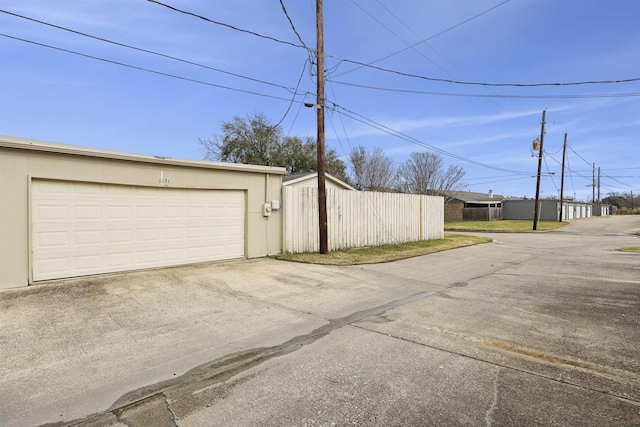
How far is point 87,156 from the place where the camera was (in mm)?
7758

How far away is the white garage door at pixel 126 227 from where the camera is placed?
7.30 meters

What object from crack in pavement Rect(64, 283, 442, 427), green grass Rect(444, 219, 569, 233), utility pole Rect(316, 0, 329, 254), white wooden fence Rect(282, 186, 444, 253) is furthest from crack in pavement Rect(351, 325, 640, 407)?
green grass Rect(444, 219, 569, 233)

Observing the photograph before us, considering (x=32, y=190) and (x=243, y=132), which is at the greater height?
(x=243, y=132)

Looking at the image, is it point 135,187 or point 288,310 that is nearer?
point 288,310

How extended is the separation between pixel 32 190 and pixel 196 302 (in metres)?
4.17

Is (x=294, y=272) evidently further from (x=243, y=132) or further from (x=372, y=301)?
(x=243, y=132)

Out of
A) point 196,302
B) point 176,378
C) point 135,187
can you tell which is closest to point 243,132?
point 135,187

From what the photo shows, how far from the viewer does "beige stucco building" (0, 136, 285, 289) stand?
6.91 m

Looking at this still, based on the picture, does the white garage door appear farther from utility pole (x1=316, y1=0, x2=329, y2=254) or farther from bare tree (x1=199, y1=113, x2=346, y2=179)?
bare tree (x1=199, y1=113, x2=346, y2=179)

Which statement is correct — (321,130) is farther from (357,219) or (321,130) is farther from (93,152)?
(93,152)

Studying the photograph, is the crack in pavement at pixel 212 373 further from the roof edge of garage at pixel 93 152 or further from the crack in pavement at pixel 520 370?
the roof edge of garage at pixel 93 152

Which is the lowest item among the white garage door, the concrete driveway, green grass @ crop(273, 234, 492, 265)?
the concrete driveway

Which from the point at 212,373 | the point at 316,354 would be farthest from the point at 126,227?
the point at 316,354

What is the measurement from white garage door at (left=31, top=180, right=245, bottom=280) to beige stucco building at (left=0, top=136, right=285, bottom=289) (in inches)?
0.8
